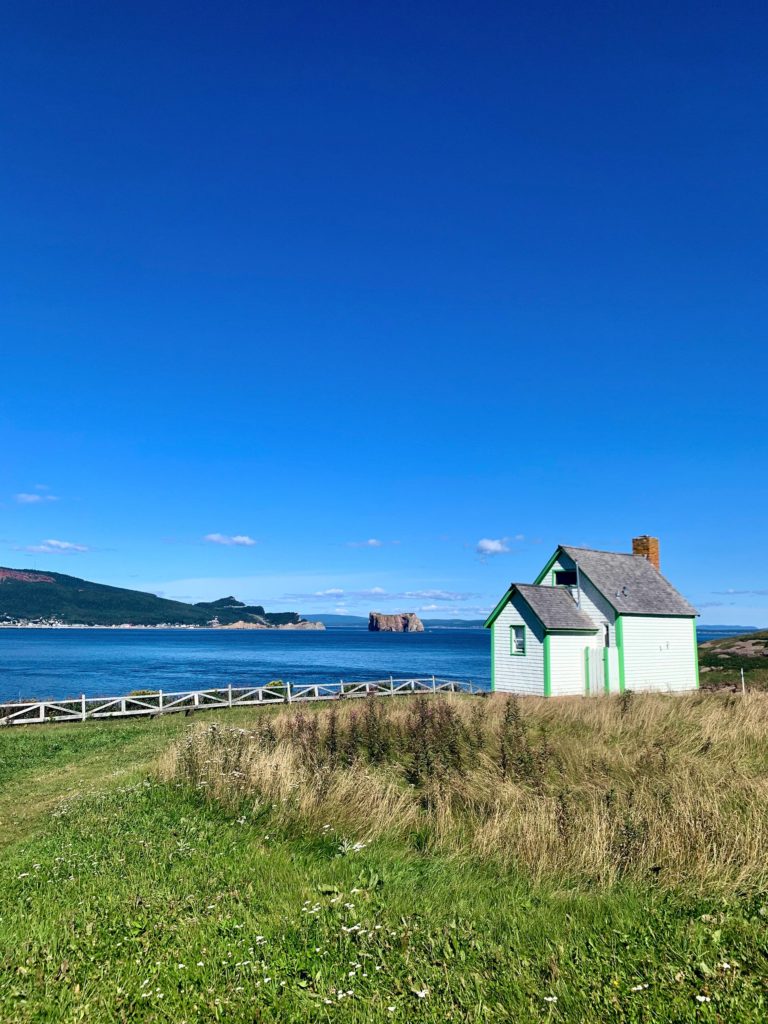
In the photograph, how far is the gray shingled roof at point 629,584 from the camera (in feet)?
107

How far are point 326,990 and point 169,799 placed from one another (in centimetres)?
749

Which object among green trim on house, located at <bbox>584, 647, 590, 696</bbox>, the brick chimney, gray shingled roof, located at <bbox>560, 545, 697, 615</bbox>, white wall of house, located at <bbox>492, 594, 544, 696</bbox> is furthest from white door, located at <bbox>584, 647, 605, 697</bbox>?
the brick chimney

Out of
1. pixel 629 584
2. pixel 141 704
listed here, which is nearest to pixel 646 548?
pixel 629 584

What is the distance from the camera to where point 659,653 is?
32906 mm

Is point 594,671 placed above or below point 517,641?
below

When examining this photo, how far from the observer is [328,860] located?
859 cm

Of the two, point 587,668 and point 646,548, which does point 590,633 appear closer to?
point 587,668

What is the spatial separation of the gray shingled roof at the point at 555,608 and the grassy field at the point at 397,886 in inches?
620

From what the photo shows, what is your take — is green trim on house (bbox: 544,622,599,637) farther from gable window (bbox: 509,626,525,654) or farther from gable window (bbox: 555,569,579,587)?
gable window (bbox: 555,569,579,587)

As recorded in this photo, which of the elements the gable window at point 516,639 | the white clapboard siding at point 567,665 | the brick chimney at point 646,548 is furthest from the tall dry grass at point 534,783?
the brick chimney at point 646,548

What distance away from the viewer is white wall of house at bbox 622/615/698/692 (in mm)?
31688

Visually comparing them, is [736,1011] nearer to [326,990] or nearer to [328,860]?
[326,990]

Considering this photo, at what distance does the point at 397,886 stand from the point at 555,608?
25304mm

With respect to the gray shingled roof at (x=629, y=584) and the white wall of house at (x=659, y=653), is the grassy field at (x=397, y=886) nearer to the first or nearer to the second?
the white wall of house at (x=659, y=653)
